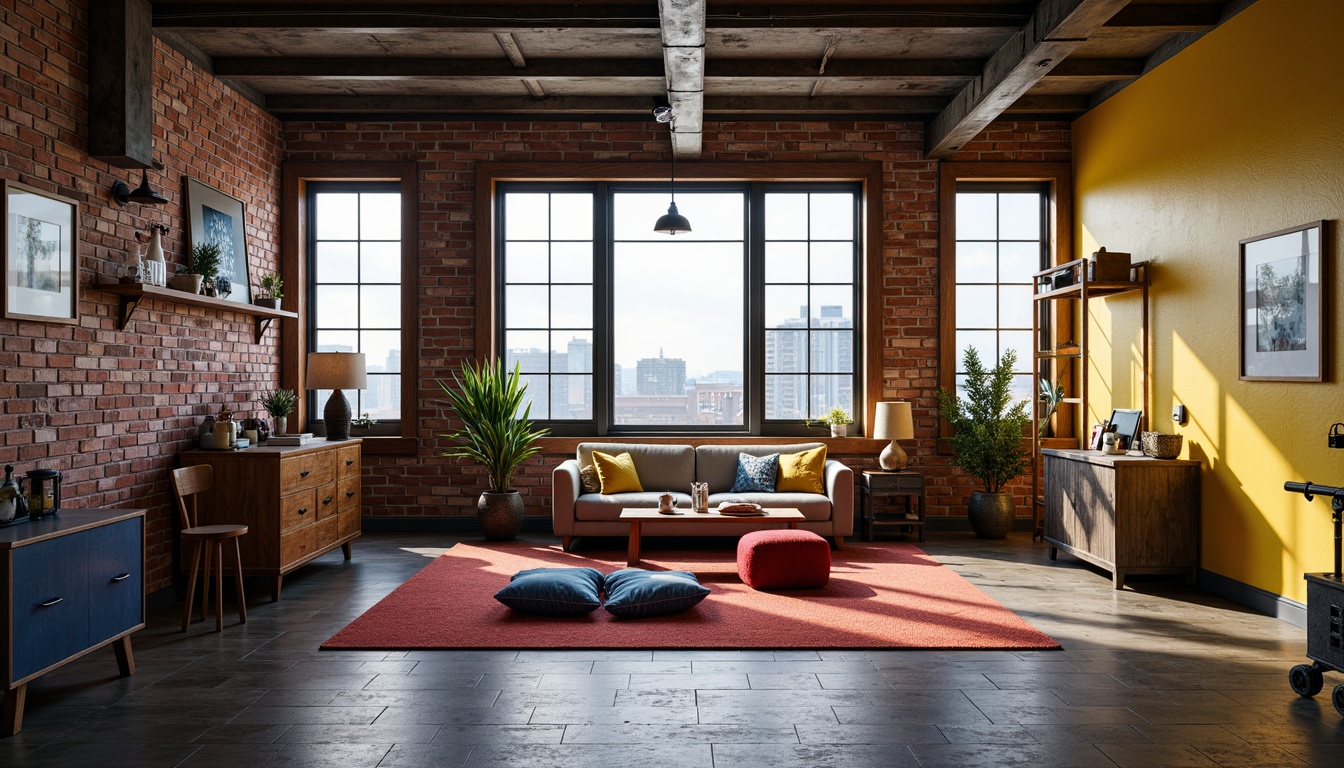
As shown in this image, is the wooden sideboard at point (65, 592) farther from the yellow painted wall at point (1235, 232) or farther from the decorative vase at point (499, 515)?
the yellow painted wall at point (1235, 232)

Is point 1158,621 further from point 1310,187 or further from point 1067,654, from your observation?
point 1310,187

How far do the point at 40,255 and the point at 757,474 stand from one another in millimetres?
5195

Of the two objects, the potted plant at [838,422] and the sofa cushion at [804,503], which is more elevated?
the potted plant at [838,422]

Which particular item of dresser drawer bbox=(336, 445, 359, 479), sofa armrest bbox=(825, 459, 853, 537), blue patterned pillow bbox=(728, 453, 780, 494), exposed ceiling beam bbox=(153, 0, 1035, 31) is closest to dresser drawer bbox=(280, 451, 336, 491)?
dresser drawer bbox=(336, 445, 359, 479)

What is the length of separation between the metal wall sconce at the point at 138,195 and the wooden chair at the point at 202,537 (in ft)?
5.34

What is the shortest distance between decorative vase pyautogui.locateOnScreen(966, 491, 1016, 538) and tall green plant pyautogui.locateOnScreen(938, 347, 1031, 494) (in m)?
0.11

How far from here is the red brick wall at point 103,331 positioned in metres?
4.48

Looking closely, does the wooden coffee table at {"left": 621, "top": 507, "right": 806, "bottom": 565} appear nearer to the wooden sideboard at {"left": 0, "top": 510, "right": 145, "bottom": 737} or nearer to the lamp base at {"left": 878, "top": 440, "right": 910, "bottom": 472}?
the lamp base at {"left": 878, "top": 440, "right": 910, "bottom": 472}

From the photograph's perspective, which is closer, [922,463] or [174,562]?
[174,562]

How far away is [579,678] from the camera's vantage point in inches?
159

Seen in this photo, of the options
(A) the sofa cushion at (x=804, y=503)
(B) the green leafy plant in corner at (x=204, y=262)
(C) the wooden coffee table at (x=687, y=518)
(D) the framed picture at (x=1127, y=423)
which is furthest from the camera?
(A) the sofa cushion at (x=804, y=503)

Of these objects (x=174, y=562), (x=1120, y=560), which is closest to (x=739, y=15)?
(x=1120, y=560)

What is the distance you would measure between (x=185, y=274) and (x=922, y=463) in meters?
6.18

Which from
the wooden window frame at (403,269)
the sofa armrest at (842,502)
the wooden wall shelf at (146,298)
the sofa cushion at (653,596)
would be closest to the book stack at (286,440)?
the wooden wall shelf at (146,298)
